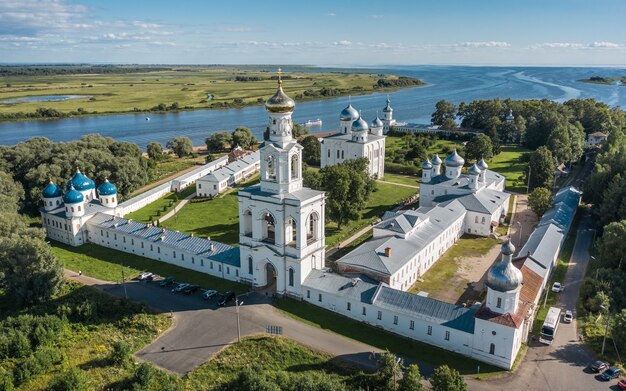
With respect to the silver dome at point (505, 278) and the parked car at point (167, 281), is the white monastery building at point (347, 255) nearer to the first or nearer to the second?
the silver dome at point (505, 278)

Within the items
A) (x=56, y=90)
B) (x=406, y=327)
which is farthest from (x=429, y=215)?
(x=56, y=90)

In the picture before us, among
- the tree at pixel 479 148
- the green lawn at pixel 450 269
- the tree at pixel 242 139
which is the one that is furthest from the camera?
the tree at pixel 242 139

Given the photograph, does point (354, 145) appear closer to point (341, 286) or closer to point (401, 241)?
point (401, 241)

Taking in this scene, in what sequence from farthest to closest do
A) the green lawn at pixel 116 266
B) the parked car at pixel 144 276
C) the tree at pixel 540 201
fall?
the tree at pixel 540 201, the parked car at pixel 144 276, the green lawn at pixel 116 266

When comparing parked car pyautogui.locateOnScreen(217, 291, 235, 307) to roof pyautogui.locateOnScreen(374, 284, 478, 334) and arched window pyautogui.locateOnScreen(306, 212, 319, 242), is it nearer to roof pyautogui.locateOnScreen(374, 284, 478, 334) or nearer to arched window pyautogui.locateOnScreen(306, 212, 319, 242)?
arched window pyautogui.locateOnScreen(306, 212, 319, 242)

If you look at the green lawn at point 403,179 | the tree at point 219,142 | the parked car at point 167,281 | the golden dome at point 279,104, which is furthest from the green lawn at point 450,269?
the tree at point 219,142

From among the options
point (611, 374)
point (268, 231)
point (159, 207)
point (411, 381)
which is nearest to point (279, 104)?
point (268, 231)

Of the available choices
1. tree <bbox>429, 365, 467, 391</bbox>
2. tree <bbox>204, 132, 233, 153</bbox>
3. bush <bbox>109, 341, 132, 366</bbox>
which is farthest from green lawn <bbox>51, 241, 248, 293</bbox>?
tree <bbox>204, 132, 233, 153</bbox>
